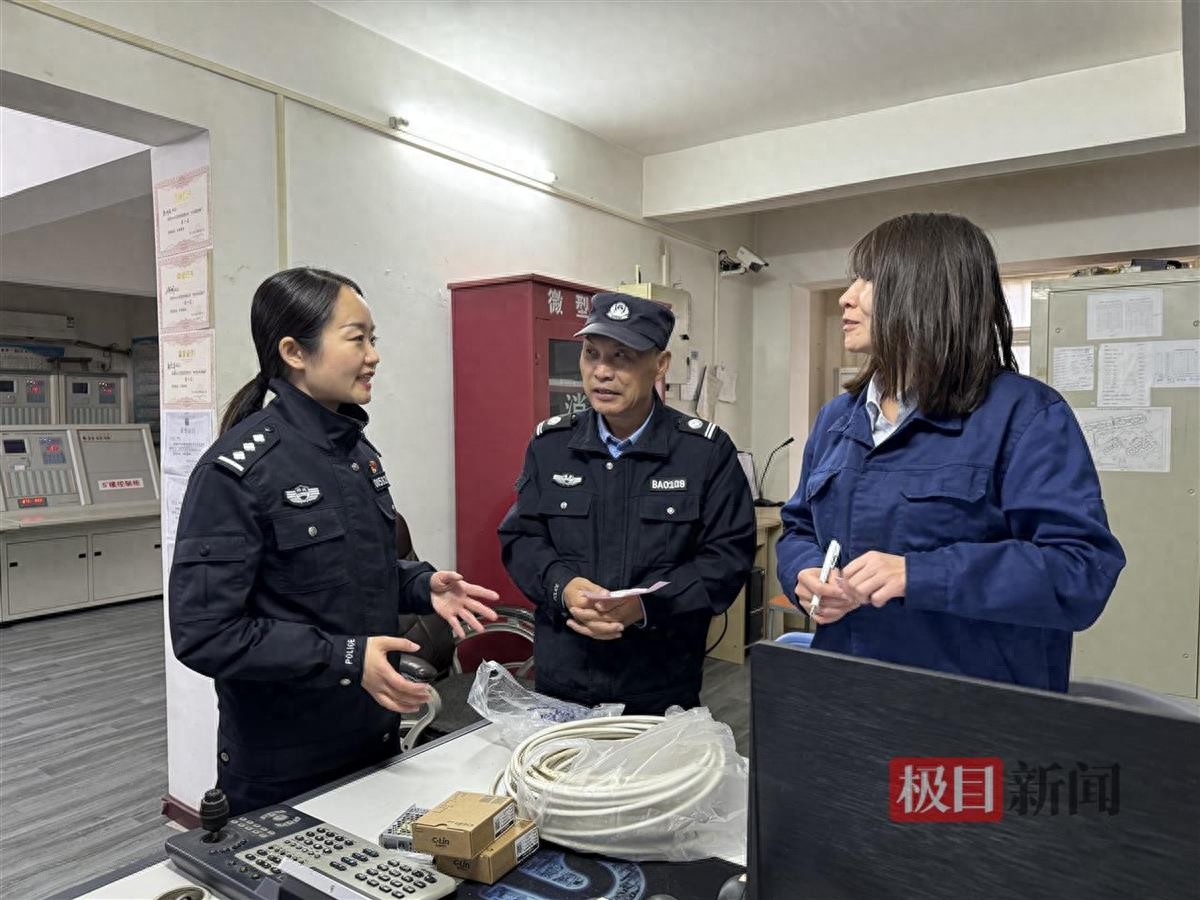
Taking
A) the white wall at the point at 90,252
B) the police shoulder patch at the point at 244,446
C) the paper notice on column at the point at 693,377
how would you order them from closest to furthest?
the police shoulder patch at the point at 244,446
the paper notice on column at the point at 693,377
the white wall at the point at 90,252

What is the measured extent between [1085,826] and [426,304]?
3.14 metres

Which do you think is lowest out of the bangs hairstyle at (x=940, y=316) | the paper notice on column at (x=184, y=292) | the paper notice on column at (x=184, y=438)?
the paper notice on column at (x=184, y=438)

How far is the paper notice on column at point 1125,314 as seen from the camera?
3.20 m

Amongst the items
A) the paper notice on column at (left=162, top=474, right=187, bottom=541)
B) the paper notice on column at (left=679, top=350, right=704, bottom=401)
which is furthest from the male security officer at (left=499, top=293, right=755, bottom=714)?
the paper notice on column at (left=679, top=350, right=704, bottom=401)

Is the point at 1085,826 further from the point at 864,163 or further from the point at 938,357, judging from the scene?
the point at 864,163

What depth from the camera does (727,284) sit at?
18.0 feet

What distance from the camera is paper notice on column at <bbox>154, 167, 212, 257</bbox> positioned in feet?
8.41

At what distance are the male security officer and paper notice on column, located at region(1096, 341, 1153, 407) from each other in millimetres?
2313

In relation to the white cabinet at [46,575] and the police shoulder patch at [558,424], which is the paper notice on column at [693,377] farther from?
the white cabinet at [46,575]

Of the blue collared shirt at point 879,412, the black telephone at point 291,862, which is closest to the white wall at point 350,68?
the black telephone at point 291,862

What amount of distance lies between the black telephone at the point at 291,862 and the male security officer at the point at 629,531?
672 mm

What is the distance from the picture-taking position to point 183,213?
2637mm

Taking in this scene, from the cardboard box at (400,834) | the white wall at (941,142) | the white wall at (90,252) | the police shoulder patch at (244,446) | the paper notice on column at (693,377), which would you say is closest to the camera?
the cardboard box at (400,834)

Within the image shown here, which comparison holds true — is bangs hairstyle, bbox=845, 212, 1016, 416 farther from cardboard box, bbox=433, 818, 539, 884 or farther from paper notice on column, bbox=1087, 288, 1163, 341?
paper notice on column, bbox=1087, 288, 1163, 341
